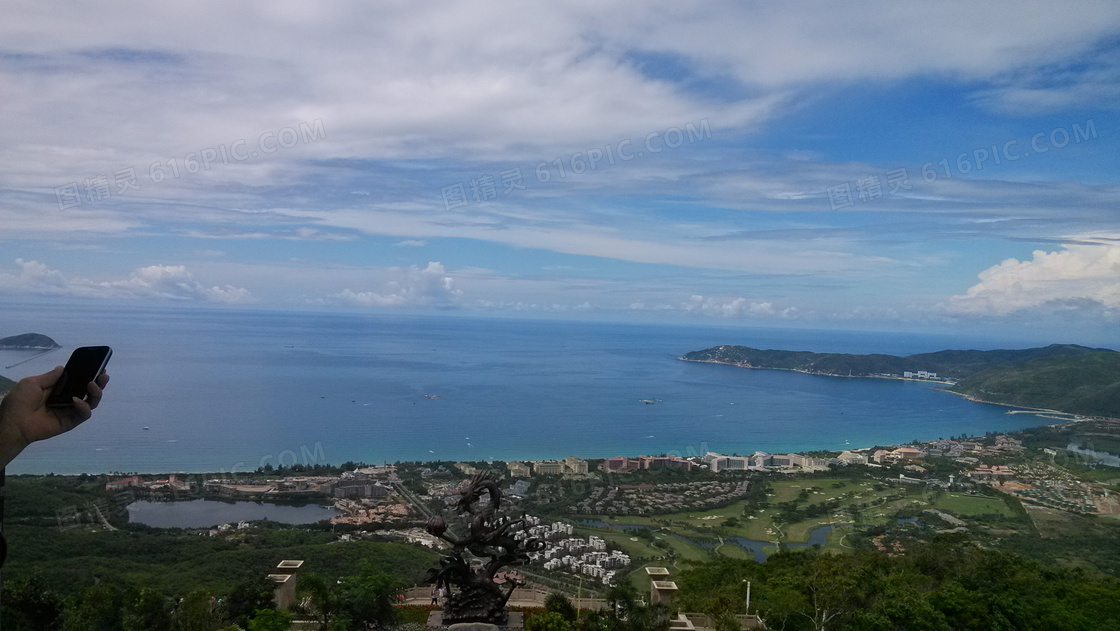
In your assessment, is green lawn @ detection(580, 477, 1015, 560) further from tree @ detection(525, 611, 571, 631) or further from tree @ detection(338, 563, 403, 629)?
tree @ detection(338, 563, 403, 629)

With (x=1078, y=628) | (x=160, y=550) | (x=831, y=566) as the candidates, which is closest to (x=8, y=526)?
(x=160, y=550)

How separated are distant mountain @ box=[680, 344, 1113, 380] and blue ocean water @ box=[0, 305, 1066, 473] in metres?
1.71

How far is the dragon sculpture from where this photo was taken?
22.8ft

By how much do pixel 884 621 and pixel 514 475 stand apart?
13193mm

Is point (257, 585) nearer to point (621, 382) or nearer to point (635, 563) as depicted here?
point (635, 563)

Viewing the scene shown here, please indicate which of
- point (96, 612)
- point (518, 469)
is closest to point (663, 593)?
point (96, 612)

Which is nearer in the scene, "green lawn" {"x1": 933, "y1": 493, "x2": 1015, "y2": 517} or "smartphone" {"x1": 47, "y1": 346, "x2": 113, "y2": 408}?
"smartphone" {"x1": 47, "y1": 346, "x2": 113, "y2": 408}

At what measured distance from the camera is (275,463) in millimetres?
21672

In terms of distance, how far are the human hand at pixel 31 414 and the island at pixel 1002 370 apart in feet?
112

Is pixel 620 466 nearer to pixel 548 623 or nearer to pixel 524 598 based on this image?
pixel 524 598

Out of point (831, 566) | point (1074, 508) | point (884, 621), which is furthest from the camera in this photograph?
point (1074, 508)

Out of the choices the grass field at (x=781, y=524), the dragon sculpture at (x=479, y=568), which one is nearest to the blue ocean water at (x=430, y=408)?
the grass field at (x=781, y=524)

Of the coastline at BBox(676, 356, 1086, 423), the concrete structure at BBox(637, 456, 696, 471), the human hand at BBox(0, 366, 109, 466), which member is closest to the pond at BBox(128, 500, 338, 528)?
the concrete structure at BBox(637, 456, 696, 471)

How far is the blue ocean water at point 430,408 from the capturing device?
2328 cm
